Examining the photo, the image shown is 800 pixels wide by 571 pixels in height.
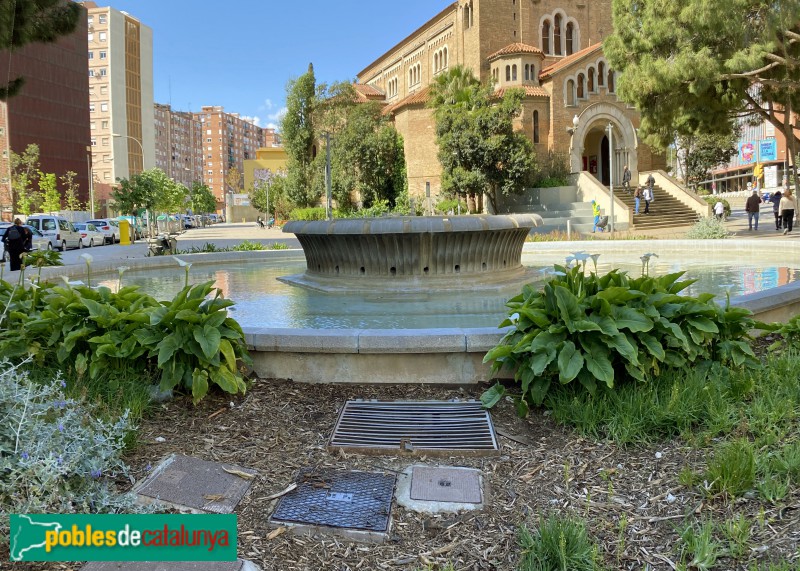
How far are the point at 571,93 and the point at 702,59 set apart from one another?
18.3m

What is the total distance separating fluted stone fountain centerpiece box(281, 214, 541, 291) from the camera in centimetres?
959

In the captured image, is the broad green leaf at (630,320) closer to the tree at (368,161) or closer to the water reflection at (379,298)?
the water reflection at (379,298)

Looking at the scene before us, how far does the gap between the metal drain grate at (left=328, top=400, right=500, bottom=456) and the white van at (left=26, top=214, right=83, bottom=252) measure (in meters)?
32.2

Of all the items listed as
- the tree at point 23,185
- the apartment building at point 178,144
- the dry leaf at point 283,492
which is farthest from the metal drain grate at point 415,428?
the apartment building at point 178,144

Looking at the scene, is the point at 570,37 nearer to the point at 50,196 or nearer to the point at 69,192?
the point at 50,196

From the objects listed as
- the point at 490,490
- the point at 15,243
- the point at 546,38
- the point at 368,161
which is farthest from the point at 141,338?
the point at 546,38

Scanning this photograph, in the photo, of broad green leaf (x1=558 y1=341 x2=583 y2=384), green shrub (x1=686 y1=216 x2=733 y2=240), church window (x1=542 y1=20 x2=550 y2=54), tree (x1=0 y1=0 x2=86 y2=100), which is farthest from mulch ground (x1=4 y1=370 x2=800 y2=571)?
church window (x1=542 y1=20 x2=550 y2=54)

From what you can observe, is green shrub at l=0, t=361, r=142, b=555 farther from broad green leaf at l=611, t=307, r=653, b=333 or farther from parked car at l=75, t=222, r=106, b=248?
parked car at l=75, t=222, r=106, b=248

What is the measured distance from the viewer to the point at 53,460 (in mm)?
3006

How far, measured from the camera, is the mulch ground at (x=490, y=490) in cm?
305

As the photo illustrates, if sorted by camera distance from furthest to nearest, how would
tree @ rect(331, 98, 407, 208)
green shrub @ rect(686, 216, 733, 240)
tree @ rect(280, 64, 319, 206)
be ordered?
tree @ rect(280, 64, 319, 206) < tree @ rect(331, 98, 407, 208) < green shrub @ rect(686, 216, 733, 240)

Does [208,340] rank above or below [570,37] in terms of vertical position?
below

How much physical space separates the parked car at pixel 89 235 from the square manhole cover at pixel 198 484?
37.0 m

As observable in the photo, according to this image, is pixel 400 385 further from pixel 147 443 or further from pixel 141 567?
pixel 141 567
